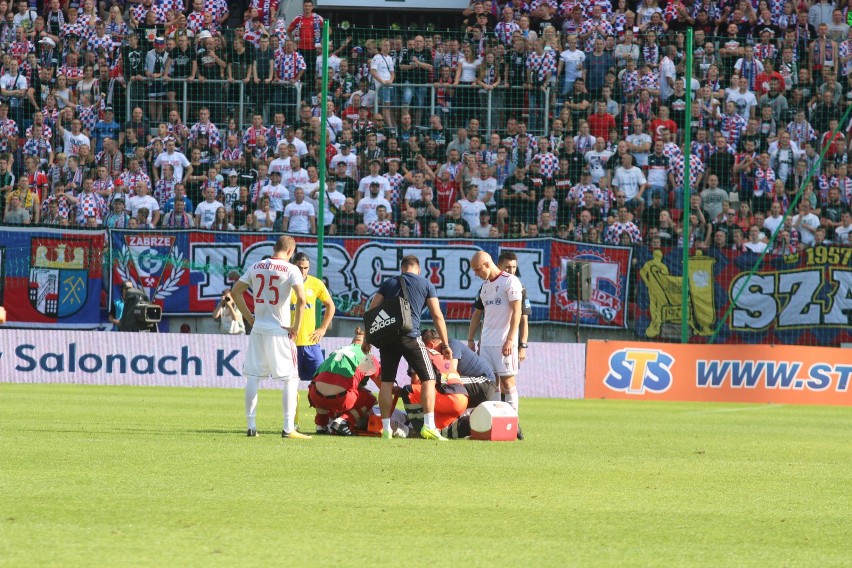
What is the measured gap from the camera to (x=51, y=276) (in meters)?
23.0

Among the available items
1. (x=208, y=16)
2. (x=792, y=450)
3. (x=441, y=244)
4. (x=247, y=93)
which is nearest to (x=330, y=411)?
(x=792, y=450)

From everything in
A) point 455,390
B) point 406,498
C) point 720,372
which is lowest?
point 720,372

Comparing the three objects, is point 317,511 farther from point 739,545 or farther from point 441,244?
point 441,244

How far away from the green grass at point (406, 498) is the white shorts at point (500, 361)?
2.48ft

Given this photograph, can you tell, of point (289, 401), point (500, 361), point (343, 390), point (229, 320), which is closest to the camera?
point (289, 401)

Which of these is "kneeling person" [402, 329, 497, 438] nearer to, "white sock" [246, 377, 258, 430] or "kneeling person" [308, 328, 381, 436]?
"kneeling person" [308, 328, 381, 436]

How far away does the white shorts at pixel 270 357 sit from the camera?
1250 centimetres

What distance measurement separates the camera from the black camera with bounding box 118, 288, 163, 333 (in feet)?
72.2

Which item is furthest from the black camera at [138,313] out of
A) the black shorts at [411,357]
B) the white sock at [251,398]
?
the black shorts at [411,357]

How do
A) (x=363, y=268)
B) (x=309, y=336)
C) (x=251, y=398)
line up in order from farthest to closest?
(x=363, y=268), (x=309, y=336), (x=251, y=398)

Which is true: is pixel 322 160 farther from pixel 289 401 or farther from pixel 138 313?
pixel 289 401

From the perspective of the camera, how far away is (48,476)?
352 inches

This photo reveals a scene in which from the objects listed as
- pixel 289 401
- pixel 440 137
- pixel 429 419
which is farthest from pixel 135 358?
pixel 429 419

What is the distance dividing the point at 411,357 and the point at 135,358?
10.7 metres
